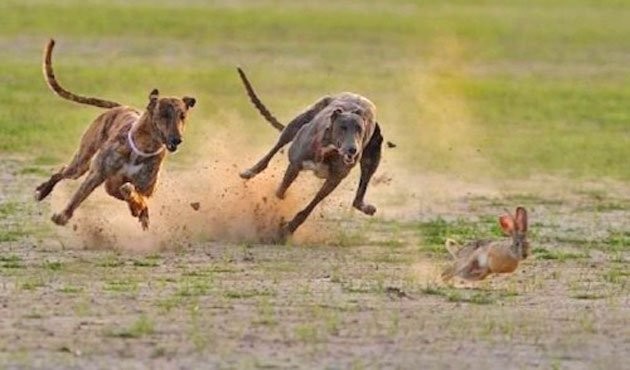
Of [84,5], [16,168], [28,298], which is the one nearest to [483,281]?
[28,298]

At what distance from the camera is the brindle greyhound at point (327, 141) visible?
1387cm

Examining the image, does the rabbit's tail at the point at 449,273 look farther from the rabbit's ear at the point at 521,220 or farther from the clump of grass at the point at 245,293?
the clump of grass at the point at 245,293

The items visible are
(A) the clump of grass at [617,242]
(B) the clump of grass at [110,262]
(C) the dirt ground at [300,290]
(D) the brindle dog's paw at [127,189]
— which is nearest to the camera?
(C) the dirt ground at [300,290]

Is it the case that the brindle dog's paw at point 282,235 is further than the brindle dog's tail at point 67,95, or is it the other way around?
the brindle dog's tail at point 67,95

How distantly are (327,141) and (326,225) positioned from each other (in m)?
1.34

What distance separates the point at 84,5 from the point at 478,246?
33.5 meters

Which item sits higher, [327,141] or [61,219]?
[327,141]

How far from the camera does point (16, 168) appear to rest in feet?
61.1

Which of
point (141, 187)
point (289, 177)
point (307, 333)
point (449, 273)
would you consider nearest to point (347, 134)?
point (289, 177)

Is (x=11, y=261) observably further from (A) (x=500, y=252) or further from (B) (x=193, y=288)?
(A) (x=500, y=252)

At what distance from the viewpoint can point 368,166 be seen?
595 inches

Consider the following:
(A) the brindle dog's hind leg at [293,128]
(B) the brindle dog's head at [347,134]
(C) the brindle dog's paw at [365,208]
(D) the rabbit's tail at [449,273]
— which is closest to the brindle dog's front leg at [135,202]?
(A) the brindle dog's hind leg at [293,128]

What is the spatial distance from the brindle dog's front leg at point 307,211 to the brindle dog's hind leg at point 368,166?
77cm

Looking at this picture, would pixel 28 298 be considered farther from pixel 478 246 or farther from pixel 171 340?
pixel 478 246
